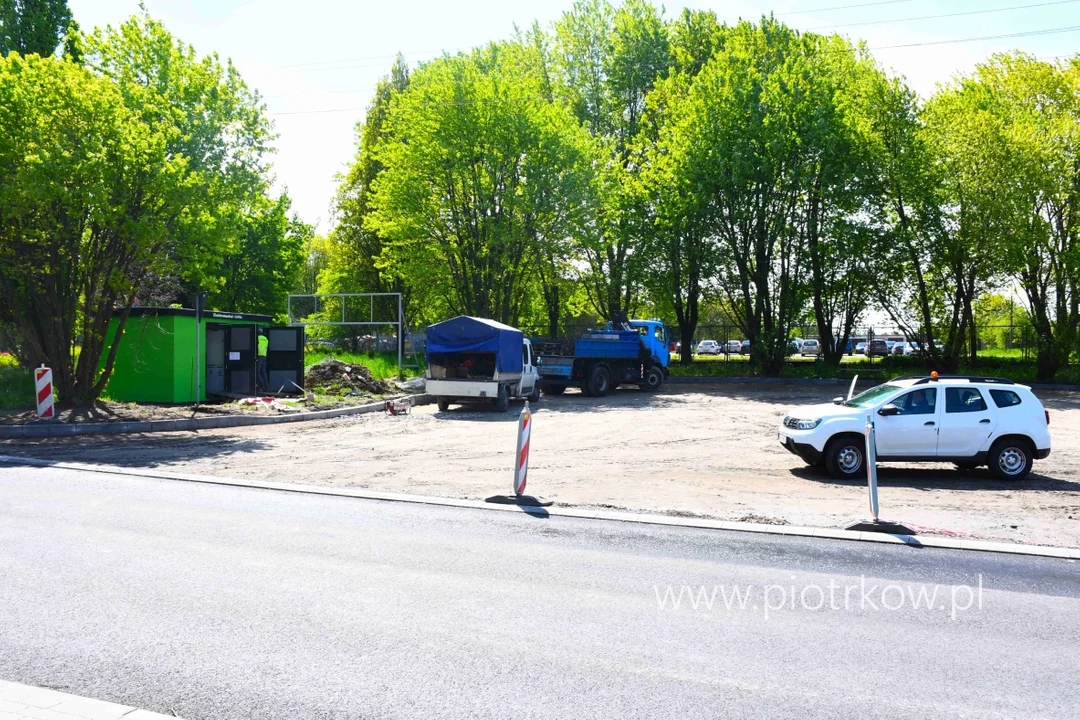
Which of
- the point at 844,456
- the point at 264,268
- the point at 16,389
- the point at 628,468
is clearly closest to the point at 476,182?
the point at 16,389

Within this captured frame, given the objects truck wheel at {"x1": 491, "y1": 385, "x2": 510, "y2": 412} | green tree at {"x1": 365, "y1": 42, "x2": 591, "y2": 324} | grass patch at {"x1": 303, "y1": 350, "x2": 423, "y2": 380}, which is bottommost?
truck wheel at {"x1": 491, "y1": 385, "x2": 510, "y2": 412}

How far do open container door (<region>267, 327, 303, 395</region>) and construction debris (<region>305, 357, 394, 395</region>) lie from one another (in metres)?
1.02

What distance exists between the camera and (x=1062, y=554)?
27.9ft

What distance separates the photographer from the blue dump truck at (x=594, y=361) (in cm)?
3231

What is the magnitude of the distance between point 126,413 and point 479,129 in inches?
851

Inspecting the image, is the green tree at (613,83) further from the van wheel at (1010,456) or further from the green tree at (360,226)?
the van wheel at (1010,456)

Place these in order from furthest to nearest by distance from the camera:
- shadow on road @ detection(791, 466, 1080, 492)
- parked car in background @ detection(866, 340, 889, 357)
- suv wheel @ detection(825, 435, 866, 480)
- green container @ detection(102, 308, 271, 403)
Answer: parked car in background @ detection(866, 340, 889, 357), green container @ detection(102, 308, 271, 403), suv wheel @ detection(825, 435, 866, 480), shadow on road @ detection(791, 466, 1080, 492)

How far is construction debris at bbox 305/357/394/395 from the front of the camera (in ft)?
94.2

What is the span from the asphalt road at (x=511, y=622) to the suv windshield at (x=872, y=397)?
608 cm

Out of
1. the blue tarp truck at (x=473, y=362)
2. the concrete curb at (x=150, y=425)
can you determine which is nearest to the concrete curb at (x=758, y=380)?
the blue tarp truck at (x=473, y=362)

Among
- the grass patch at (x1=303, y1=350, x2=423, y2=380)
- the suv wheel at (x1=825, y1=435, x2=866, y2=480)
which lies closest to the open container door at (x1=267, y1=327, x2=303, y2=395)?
the grass patch at (x1=303, y1=350, x2=423, y2=380)

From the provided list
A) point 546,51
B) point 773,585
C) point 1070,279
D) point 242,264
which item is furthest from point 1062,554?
point 242,264

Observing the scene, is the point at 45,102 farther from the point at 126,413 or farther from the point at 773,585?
the point at 773,585

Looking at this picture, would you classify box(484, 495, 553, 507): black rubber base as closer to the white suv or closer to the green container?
the white suv
